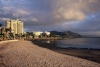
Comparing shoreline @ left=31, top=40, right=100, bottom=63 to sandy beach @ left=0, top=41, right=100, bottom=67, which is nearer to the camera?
sandy beach @ left=0, top=41, right=100, bottom=67

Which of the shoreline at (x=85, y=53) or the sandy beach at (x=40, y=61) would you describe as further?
the shoreline at (x=85, y=53)

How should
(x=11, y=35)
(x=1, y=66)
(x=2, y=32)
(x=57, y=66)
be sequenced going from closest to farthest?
(x=1, y=66), (x=57, y=66), (x=2, y=32), (x=11, y=35)

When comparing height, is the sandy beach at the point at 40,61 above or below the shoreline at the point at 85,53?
above

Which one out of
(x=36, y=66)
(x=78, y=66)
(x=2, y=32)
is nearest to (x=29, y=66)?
(x=36, y=66)

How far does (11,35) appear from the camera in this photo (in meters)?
163

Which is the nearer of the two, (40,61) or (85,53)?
(40,61)

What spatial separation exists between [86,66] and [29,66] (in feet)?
18.8

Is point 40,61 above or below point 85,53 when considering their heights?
above

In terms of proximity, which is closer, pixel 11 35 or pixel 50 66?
pixel 50 66

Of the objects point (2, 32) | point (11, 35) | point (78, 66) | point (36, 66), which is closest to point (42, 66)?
point (36, 66)

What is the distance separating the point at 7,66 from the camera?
52.9ft

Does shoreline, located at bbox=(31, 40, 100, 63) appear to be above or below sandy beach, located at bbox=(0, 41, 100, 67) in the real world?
below

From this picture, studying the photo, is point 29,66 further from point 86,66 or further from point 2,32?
point 2,32

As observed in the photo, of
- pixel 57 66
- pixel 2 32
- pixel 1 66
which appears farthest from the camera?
pixel 2 32
